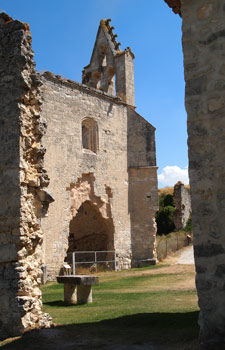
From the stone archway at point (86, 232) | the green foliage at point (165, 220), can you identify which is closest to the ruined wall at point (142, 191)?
the stone archway at point (86, 232)

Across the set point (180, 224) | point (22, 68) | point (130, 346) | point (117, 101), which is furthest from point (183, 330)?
point (180, 224)

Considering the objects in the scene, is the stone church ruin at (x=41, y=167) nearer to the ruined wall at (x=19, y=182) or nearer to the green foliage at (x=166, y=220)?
the ruined wall at (x=19, y=182)

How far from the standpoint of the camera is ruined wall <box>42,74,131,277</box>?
17.4m

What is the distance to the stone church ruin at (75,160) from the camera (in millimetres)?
7086

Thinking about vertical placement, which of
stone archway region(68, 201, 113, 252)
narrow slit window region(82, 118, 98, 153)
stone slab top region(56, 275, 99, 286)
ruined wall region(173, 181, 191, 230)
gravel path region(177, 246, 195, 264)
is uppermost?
narrow slit window region(82, 118, 98, 153)

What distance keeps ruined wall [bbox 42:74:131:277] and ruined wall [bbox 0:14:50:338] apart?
950cm

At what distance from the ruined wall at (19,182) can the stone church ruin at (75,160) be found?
18mm

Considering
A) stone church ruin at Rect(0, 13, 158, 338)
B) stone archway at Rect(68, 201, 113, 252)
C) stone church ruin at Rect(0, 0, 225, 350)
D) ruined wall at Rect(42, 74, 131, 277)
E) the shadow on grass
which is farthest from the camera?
stone archway at Rect(68, 201, 113, 252)

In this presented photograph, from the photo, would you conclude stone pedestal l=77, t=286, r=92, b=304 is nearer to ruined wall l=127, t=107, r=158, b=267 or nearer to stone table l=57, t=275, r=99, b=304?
stone table l=57, t=275, r=99, b=304

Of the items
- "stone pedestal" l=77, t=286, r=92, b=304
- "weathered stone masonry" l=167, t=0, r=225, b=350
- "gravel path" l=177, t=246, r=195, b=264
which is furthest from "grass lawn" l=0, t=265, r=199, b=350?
"gravel path" l=177, t=246, r=195, b=264

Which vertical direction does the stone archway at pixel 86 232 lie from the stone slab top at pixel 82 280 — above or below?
above

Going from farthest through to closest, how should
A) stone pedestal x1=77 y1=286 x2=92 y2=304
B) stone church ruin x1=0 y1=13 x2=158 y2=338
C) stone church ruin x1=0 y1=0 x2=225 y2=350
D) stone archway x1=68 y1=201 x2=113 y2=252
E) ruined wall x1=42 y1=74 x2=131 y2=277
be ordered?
stone archway x1=68 y1=201 x2=113 y2=252 → ruined wall x1=42 y1=74 x2=131 y2=277 → stone pedestal x1=77 y1=286 x2=92 y2=304 → stone church ruin x1=0 y1=13 x2=158 y2=338 → stone church ruin x1=0 y1=0 x2=225 y2=350

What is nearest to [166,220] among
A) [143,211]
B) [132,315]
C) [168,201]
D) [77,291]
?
[168,201]

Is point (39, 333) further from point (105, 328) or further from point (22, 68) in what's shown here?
point (22, 68)
